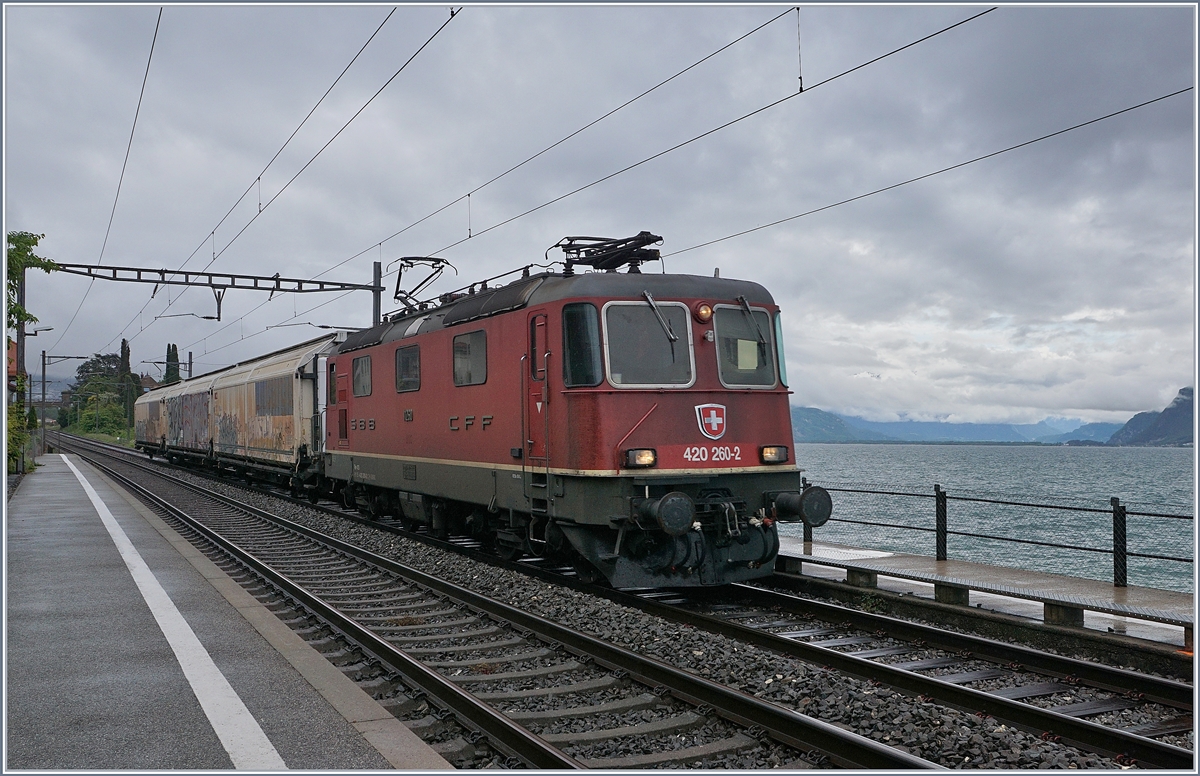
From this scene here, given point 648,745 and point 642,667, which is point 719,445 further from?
point 648,745

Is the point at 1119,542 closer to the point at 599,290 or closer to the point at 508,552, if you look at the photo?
the point at 599,290

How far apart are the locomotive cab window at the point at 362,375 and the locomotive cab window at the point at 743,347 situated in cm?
766

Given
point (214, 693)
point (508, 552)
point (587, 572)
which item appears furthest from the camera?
point (508, 552)

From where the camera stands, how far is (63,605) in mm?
8922

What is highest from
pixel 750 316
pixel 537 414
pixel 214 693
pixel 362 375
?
pixel 750 316

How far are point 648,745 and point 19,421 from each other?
24669mm

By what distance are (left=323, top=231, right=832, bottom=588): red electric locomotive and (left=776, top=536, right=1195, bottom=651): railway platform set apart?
1138 mm

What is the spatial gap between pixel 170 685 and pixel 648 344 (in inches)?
212

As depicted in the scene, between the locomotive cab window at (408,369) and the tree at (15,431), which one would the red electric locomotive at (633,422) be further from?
the tree at (15,431)

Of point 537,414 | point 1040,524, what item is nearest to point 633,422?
point 537,414

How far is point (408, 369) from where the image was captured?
44.8 feet

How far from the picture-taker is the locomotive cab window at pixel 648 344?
9414mm

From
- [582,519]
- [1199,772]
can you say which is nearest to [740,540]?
[582,519]

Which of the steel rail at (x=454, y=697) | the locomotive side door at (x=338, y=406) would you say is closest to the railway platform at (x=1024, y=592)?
the steel rail at (x=454, y=697)
